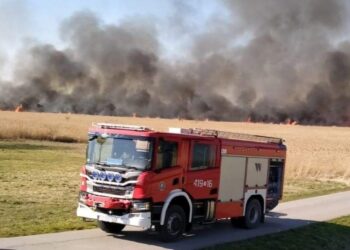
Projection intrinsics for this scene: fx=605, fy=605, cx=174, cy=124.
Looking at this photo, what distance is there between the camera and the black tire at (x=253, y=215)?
14492 mm

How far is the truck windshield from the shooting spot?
1144cm

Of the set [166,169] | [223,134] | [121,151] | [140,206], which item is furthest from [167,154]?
[223,134]

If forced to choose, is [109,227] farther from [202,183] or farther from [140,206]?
[202,183]

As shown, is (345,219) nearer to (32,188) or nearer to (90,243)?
(90,243)

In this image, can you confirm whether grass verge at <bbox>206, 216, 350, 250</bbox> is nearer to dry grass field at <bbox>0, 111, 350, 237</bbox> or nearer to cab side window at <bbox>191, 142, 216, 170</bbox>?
cab side window at <bbox>191, 142, 216, 170</bbox>

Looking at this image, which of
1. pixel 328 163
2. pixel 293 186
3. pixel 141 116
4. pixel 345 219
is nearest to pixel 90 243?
pixel 345 219

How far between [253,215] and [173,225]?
3518 mm

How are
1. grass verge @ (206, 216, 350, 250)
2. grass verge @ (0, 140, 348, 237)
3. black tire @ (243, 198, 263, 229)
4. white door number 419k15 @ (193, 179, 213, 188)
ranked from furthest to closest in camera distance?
black tire @ (243, 198, 263, 229) → grass verge @ (0, 140, 348, 237) → white door number 419k15 @ (193, 179, 213, 188) → grass verge @ (206, 216, 350, 250)

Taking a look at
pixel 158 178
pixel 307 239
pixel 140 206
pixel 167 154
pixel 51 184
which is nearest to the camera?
pixel 140 206

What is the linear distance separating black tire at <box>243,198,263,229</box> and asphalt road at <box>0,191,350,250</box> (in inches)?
7.7

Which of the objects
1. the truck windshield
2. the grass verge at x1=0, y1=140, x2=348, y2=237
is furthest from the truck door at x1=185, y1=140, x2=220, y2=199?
the grass verge at x1=0, y1=140, x2=348, y2=237

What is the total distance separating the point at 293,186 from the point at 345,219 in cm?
855

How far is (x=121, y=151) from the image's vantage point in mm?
11680

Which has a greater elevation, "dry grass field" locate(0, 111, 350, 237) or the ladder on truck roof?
the ladder on truck roof
